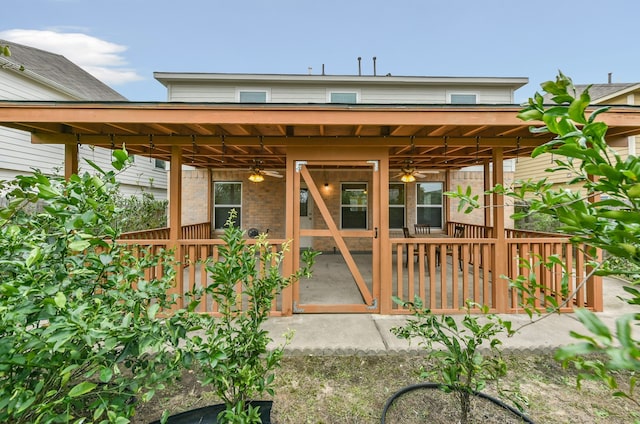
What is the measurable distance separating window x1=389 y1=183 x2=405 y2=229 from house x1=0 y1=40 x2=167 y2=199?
6.44 m

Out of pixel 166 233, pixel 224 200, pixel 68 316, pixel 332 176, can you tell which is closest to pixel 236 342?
pixel 68 316

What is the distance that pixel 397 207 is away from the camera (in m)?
8.82

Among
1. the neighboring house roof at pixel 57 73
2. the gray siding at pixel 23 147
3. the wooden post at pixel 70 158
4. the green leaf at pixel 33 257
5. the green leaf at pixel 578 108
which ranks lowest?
the green leaf at pixel 33 257

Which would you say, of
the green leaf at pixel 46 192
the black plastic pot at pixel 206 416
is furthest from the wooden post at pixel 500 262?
the green leaf at pixel 46 192

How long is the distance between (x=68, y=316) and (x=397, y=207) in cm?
839

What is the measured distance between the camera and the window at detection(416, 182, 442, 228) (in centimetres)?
880

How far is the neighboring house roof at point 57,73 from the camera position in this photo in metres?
9.09

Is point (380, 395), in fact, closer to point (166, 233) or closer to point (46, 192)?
point (46, 192)

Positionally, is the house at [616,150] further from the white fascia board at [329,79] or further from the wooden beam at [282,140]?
the wooden beam at [282,140]

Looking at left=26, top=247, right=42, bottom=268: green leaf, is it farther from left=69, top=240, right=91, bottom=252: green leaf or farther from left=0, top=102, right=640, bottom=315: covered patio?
left=0, top=102, right=640, bottom=315: covered patio

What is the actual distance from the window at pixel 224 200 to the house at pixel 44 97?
233 centimetres

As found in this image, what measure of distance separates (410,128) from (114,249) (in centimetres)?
349

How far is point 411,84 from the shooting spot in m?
9.30

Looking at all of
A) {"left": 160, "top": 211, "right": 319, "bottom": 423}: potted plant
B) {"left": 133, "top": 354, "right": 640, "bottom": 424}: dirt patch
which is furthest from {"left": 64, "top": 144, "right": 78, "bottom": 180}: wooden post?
{"left": 160, "top": 211, "right": 319, "bottom": 423}: potted plant
